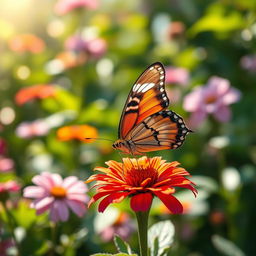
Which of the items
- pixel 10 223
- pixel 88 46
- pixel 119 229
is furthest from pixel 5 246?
pixel 88 46

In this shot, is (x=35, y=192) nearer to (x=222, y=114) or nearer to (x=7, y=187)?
(x=7, y=187)

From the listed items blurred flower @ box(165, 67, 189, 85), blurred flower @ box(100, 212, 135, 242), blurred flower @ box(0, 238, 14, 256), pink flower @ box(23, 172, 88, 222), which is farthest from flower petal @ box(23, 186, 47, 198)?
blurred flower @ box(165, 67, 189, 85)

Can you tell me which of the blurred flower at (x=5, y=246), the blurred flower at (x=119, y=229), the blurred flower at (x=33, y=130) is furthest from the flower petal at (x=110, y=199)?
the blurred flower at (x=33, y=130)

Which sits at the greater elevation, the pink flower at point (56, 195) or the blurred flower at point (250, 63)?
the blurred flower at point (250, 63)

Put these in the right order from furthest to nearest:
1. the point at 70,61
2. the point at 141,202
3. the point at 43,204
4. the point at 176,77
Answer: the point at 70,61, the point at 176,77, the point at 43,204, the point at 141,202

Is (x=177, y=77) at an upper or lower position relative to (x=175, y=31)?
lower

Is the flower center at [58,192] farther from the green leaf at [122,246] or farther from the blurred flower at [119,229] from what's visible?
the blurred flower at [119,229]

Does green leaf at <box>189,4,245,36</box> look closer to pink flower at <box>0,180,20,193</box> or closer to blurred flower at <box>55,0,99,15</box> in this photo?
blurred flower at <box>55,0,99,15</box>

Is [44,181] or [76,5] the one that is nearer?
[44,181]
